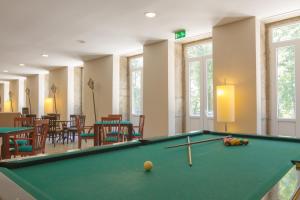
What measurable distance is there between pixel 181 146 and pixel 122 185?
1167 millimetres

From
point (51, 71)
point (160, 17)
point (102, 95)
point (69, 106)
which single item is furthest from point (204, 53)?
point (51, 71)

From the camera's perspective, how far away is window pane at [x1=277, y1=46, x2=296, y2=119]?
16.0 ft

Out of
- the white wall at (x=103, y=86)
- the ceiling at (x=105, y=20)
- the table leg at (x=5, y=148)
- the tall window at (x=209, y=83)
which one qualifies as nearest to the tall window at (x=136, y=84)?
the white wall at (x=103, y=86)

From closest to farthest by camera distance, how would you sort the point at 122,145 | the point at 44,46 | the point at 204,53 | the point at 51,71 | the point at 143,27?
1. the point at 122,145
2. the point at 143,27
3. the point at 204,53
4. the point at 44,46
5. the point at 51,71

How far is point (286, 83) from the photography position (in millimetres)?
4973

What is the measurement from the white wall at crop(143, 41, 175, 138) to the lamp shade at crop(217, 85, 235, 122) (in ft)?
6.08

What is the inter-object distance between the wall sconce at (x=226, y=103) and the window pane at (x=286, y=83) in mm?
1015

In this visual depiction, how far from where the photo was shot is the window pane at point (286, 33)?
16.0 ft

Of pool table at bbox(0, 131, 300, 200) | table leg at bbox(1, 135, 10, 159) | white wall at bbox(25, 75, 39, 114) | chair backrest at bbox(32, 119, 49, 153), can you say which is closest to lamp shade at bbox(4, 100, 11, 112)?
white wall at bbox(25, 75, 39, 114)

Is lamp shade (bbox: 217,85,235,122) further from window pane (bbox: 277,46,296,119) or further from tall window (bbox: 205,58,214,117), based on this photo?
tall window (bbox: 205,58,214,117)

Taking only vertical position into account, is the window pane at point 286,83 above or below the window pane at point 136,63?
below

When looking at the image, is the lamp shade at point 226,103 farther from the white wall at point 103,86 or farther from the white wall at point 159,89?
the white wall at point 103,86

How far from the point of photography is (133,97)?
855 centimetres

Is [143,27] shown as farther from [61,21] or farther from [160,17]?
[61,21]
